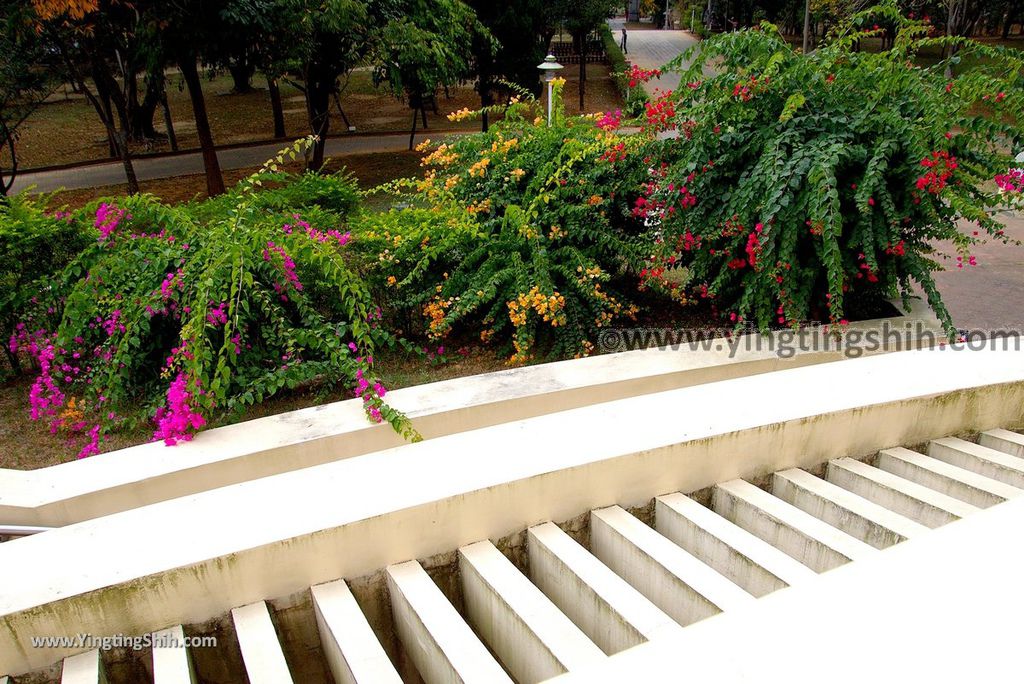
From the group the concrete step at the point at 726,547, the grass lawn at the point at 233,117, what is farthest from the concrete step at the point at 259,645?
the grass lawn at the point at 233,117

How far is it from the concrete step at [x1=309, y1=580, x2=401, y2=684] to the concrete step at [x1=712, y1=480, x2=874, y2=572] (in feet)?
4.58

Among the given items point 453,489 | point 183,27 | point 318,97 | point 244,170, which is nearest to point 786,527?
point 453,489

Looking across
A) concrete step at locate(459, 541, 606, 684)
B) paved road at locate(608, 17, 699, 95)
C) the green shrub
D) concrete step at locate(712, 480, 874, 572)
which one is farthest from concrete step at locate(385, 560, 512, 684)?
paved road at locate(608, 17, 699, 95)

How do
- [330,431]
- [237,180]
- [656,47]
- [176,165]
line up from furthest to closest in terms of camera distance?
1. [656,47]
2. [176,165]
3. [237,180]
4. [330,431]

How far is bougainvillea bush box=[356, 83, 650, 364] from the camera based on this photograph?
4.75 metres

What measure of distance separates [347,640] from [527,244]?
3397 millimetres

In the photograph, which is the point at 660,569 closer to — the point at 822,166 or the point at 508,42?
the point at 822,166

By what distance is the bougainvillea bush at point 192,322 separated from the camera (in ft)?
12.9

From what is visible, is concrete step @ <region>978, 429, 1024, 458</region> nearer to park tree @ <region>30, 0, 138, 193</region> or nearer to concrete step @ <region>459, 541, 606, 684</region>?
concrete step @ <region>459, 541, 606, 684</region>

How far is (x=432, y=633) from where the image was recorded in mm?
2037

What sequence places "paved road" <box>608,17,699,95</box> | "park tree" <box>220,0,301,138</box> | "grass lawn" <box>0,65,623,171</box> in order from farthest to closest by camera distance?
"paved road" <box>608,17,699,95</box>, "grass lawn" <box>0,65,623,171</box>, "park tree" <box>220,0,301,138</box>

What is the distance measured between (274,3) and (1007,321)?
32.9ft

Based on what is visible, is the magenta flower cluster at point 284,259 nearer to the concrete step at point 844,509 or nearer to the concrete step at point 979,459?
the concrete step at point 844,509

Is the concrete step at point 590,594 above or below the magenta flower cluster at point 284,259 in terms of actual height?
below
